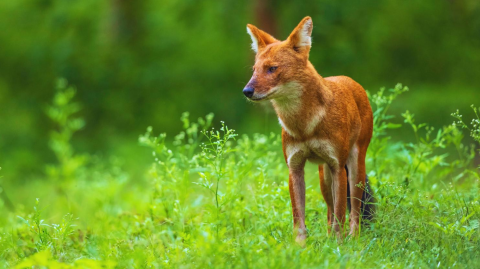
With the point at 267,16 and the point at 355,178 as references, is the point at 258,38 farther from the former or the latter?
the point at 267,16

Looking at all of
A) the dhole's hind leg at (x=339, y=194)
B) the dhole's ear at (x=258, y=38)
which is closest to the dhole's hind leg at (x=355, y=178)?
the dhole's hind leg at (x=339, y=194)

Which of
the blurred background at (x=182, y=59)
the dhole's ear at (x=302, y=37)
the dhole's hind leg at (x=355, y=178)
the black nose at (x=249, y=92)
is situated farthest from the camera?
the blurred background at (x=182, y=59)

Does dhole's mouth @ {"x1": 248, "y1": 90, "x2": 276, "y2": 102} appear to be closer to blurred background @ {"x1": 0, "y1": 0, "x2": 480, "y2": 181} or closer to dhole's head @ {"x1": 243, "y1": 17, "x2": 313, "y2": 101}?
dhole's head @ {"x1": 243, "y1": 17, "x2": 313, "y2": 101}

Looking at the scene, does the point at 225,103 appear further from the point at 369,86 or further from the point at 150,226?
the point at 150,226

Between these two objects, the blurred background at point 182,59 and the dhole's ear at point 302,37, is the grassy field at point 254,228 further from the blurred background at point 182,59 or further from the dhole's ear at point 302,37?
the blurred background at point 182,59

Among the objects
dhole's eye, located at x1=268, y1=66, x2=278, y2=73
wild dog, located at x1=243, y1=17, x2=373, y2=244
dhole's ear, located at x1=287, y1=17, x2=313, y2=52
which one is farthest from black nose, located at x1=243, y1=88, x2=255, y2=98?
dhole's ear, located at x1=287, y1=17, x2=313, y2=52

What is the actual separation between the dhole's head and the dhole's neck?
2cm

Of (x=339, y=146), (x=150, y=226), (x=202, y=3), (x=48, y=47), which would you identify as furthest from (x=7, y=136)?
(x=339, y=146)

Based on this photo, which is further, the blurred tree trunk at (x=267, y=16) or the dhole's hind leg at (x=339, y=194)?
the blurred tree trunk at (x=267, y=16)

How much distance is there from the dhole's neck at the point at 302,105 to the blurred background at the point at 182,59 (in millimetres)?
6826

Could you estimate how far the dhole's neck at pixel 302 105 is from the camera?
14.6ft

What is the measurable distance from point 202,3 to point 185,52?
119 inches

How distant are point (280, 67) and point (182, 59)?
11.3 metres

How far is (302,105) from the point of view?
175 inches
